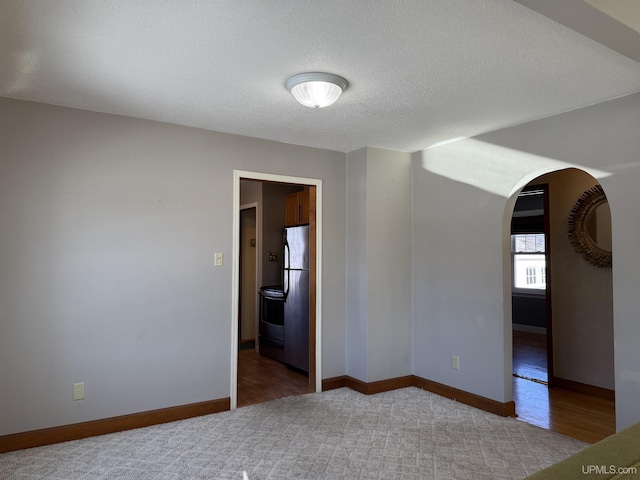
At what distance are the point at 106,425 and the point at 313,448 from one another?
4.98 feet

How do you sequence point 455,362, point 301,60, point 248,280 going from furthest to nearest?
point 248,280
point 455,362
point 301,60

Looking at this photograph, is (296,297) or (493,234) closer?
(493,234)

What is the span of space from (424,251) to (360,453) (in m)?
2.09

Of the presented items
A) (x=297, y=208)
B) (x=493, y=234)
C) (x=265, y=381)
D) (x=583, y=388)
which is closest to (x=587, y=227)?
(x=493, y=234)

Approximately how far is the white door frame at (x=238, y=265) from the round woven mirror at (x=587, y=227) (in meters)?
2.47

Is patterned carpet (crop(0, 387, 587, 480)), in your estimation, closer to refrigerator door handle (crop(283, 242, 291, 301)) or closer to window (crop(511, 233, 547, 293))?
refrigerator door handle (crop(283, 242, 291, 301))

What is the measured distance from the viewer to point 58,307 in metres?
3.06

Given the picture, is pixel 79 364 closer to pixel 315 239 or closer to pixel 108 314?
pixel 108 314

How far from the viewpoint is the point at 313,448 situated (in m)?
2.97

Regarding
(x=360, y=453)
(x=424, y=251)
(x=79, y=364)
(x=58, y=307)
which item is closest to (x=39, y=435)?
(x=79, y=364)

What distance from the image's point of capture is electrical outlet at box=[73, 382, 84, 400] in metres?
3.11

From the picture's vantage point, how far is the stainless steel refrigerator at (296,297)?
15.4 ft

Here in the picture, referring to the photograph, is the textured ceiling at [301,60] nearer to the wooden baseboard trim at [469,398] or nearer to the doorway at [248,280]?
the wooden baseboard trim at [469,398]

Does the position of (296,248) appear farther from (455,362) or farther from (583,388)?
(583,388)
